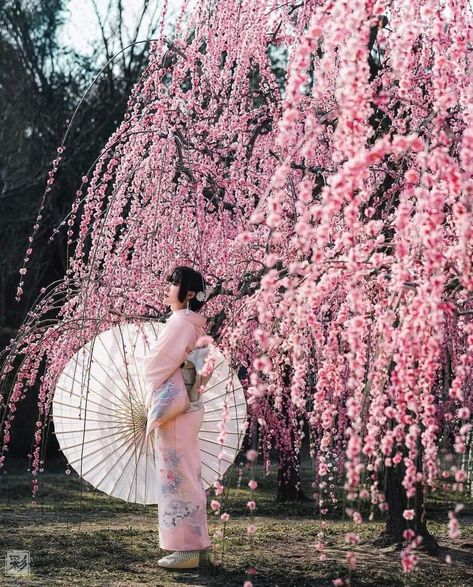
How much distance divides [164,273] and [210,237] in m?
0.49

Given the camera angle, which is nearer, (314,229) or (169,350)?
(314,229)

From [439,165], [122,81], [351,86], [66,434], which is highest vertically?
[122,81]

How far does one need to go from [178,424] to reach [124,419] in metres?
0.67

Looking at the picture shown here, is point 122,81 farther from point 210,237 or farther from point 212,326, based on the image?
point 212,326

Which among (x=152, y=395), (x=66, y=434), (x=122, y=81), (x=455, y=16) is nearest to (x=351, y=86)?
(x=455, y=16)

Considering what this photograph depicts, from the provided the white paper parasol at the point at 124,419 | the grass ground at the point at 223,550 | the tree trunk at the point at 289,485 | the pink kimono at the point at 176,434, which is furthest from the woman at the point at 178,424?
the tree trunk at the point at 289,485

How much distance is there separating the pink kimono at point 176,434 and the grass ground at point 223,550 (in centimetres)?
21

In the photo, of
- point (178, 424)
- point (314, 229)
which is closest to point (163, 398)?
point (178, 424)

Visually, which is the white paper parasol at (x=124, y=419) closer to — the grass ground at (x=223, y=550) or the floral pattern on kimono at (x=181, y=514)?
the grass ground at (x=223, y=550)

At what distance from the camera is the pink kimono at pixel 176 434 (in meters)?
4.18

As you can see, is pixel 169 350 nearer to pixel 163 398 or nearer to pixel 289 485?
pixel 163 398

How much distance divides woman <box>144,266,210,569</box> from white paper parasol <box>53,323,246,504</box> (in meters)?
0.53

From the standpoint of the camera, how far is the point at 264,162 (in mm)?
5602

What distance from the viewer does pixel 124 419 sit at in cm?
482
